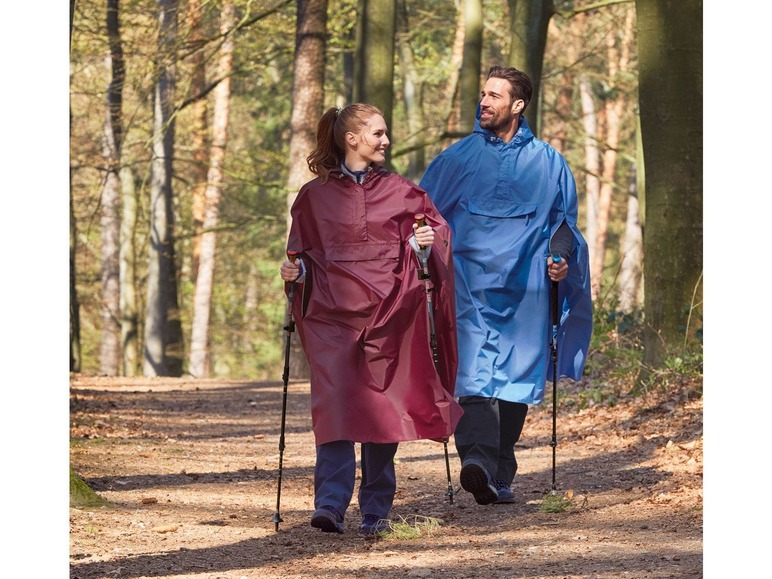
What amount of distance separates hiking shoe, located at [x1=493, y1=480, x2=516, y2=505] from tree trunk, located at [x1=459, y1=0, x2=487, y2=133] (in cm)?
1060

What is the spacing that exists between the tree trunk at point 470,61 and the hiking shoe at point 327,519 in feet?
38.7

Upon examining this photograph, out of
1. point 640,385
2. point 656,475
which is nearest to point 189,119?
point 640,385

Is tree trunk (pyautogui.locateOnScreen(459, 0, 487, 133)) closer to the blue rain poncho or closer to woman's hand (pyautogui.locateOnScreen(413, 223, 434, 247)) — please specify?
the blue rain poncho

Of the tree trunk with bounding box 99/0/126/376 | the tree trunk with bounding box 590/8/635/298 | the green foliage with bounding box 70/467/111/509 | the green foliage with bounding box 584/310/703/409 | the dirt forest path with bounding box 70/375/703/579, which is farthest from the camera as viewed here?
the tree trunk with bounding box 590/8/635/298

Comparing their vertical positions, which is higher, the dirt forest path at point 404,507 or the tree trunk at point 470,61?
the tree trunk at point 470,61

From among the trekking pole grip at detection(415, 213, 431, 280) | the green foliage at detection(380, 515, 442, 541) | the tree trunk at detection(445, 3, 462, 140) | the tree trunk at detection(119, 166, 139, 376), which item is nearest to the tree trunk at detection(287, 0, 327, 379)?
the tree trunk at detection(445, 3, 462, 140)

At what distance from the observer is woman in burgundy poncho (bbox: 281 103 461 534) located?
6.20m

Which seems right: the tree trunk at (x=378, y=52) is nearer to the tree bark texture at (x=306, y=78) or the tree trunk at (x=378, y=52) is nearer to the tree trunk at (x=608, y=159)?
the tree bark texture at (x=306, y=78)

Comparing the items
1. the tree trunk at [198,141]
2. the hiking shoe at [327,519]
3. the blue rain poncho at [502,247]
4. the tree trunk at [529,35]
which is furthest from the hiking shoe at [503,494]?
the tree trunk at [198,141]

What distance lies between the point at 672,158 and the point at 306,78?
804cm

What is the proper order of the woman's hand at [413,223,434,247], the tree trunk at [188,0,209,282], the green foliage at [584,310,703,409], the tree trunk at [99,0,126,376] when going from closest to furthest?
the woman's hand at [413,223,434,247] → the green foliage at [584,310,703,409] → the tree trunk at [99,0,126,376] → the tree trunk at [188,0,209,282]

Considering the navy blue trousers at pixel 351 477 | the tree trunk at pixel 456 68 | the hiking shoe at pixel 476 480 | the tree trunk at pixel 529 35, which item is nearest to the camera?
the navy blue trousers at pixel 351 477

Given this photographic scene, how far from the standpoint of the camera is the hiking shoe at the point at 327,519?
6.16m

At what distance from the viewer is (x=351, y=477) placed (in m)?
6.30
